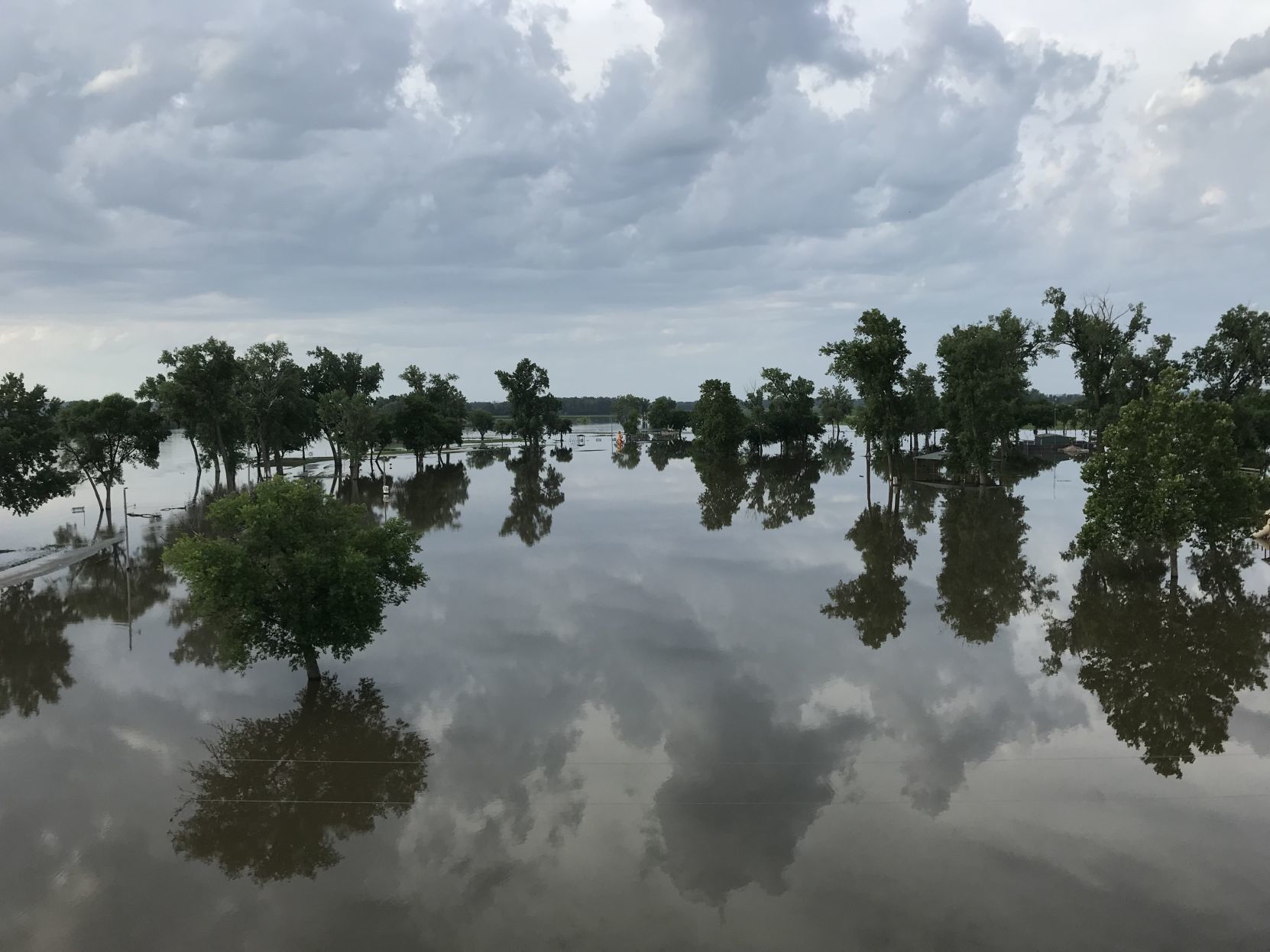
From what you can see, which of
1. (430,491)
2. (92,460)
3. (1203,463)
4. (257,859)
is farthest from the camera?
(430,491)

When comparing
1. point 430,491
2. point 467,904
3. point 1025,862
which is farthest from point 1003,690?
point 430,491

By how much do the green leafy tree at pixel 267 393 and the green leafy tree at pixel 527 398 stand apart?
6453 centimetres

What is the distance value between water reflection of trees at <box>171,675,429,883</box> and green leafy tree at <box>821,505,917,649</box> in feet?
63.9

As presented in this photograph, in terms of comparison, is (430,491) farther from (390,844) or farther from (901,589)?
(390,844)

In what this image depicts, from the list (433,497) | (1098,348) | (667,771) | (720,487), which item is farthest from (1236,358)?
(667,771)

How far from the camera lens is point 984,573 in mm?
43438

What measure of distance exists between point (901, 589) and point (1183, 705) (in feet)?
53.7

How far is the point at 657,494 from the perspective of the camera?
83.9 meters

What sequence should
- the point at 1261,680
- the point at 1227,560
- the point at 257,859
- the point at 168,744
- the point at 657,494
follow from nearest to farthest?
the point at 257,859 < the point at 168,744 < the point at 1261,680 < the point at 1227,560 < the point at 657,494

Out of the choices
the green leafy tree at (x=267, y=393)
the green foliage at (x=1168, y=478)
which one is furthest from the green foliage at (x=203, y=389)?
the green foliage at (x=1168, y=478)

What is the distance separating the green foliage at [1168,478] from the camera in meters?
36.8

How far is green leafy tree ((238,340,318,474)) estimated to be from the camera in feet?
300

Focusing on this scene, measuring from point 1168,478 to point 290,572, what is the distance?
3803cm

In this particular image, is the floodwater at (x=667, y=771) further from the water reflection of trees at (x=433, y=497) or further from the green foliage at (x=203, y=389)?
the green foliage at (x=203, y=389)
